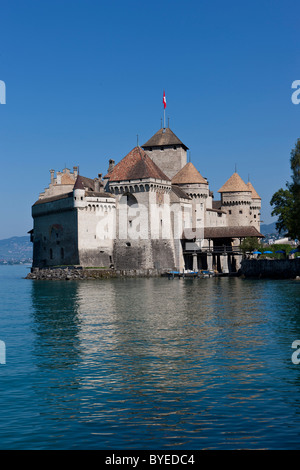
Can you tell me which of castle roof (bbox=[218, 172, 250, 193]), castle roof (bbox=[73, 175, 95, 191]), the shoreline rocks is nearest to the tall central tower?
castle roof (bbox=[218, 172, 250, 193])

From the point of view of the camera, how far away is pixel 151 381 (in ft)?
55.7

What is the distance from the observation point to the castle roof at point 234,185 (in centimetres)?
9169

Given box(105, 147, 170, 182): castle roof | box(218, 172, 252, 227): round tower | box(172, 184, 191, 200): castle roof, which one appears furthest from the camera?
box(218, 172, 252, 227): round tower

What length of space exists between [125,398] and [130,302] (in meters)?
25.0

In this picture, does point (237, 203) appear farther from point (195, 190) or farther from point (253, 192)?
point (253, 192)

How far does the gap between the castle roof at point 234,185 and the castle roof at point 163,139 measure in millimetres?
8855

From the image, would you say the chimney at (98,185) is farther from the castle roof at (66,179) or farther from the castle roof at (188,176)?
the castle roof at (188,176)

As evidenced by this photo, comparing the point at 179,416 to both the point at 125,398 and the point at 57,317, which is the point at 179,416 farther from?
the point at 57,317

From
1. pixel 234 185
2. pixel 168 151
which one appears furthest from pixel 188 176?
pixel 234 185

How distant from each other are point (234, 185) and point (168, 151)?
39.0 ft

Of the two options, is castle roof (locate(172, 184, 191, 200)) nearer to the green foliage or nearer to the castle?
the castle

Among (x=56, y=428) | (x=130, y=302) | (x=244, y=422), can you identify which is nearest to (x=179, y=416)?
(x=244, y=422)

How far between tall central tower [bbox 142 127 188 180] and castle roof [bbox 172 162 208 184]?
2.53 m

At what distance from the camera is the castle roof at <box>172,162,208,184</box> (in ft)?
273
